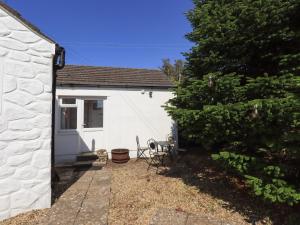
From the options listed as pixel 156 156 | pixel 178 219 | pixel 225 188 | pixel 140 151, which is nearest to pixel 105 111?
pixel 140 151

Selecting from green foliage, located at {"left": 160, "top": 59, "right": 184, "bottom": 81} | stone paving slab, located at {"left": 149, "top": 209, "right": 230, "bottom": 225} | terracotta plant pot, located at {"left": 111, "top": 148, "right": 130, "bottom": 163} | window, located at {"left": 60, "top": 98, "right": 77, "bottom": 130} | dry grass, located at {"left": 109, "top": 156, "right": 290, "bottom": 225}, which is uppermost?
green foliage, located at {"left": 160, "top": 59, "right": 184, "bottom": 81}

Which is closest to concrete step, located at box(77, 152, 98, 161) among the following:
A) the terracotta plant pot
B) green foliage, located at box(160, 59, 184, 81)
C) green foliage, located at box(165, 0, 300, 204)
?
the terracotta plant pot

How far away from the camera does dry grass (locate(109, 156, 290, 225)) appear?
4.17 meters

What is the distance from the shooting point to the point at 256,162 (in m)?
4.14

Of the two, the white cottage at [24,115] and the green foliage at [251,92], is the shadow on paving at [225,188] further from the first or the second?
the white cottage at [24,115]

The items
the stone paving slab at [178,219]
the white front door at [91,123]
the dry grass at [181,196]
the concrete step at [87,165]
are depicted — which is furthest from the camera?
the white front door at [91,123]

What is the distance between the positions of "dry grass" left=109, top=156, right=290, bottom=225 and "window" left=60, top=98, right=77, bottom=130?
9.88 ft

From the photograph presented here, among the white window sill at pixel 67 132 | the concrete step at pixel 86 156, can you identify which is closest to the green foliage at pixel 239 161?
the concrete step at pixel 86 156

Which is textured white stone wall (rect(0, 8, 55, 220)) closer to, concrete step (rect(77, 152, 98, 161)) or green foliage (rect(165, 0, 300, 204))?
green foliage (rect(165, 0, 300, 204))

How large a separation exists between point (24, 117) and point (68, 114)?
4921 millimetres

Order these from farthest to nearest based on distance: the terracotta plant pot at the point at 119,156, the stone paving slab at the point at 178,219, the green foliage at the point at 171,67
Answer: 1. the green foliage at the point at 171,67
2. the terracotta plant pot at the point at 119,156
3. the stone paving slab at the point at 178,219

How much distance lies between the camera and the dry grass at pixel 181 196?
4172mm

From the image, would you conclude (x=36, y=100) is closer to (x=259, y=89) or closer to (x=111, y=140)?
(x=259, y=89)

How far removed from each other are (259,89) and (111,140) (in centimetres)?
656
